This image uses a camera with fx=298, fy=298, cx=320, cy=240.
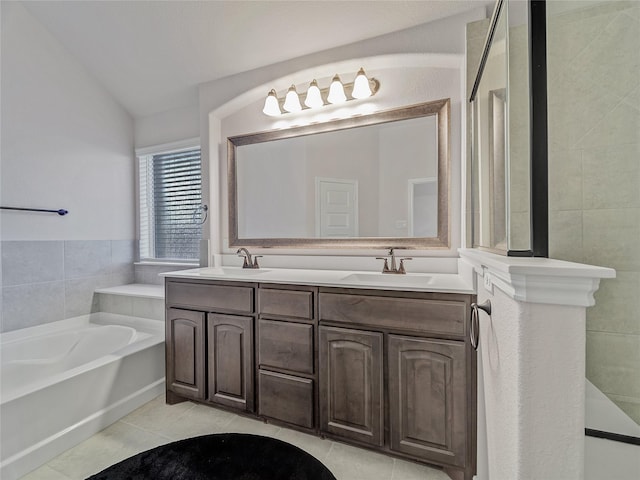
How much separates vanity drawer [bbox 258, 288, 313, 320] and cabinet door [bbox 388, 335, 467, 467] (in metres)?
0.47

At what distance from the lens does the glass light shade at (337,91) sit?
6.49 feet

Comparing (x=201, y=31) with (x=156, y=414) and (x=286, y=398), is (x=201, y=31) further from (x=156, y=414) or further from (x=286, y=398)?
(x=156, y=414)

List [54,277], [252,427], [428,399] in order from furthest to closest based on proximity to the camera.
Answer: [54,277] < [252,427] < [428,399]

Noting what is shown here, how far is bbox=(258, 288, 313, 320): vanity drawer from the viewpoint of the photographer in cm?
164

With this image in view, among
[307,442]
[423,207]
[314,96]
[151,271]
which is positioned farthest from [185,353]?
[314,96]

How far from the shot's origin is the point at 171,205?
9.71ft

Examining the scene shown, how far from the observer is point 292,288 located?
5.49ft

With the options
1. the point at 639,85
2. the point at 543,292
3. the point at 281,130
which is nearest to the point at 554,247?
the point at 639,85

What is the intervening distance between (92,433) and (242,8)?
2.75 meters

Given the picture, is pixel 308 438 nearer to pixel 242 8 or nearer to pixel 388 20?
pixel 388 20

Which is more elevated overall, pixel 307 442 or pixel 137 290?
pixel 137 290

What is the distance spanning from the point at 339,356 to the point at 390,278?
0.58 metres

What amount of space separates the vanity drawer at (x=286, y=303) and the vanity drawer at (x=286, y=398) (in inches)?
13.9

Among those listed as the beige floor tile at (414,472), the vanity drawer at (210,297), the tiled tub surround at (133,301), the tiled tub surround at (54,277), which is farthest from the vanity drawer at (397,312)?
the tiled tub surround at (54,277)
